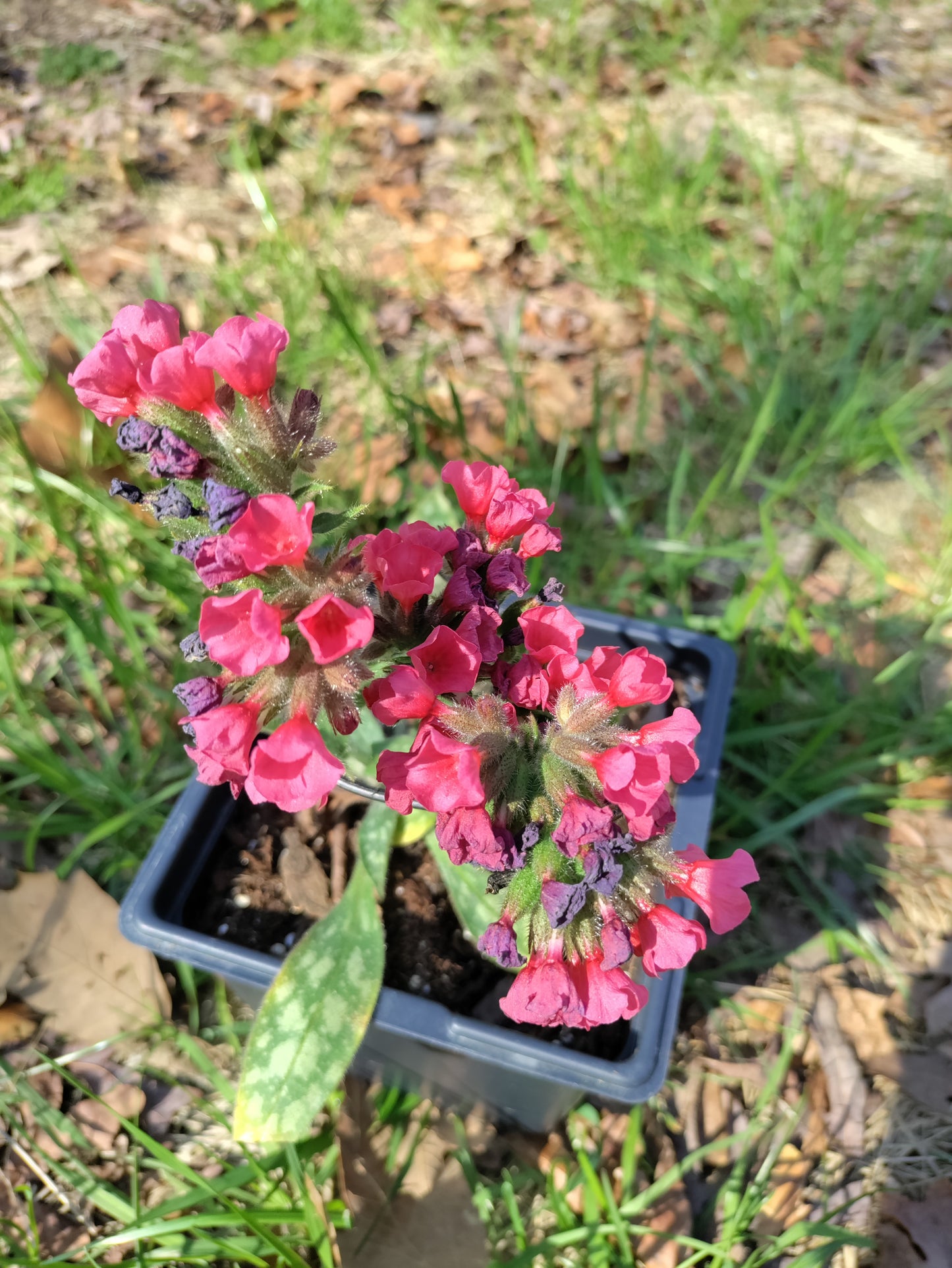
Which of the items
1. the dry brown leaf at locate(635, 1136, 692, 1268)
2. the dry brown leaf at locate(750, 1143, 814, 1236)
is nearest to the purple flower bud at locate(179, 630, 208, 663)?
the dry brown leaf at locate(635, 1136, 692, 1268)

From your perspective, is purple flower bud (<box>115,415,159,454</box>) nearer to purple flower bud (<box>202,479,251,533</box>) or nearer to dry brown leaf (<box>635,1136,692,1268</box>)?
purple flower bud (<box>202,479,251,533</box>)

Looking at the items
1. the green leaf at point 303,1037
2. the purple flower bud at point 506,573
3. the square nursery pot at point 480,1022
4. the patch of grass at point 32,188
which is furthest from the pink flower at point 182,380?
the patch of grass at point 32,188

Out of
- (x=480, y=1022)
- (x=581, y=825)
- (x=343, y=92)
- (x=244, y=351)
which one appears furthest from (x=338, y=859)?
(x=343, y=92)

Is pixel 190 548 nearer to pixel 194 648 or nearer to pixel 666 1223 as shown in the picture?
pixel 194 648

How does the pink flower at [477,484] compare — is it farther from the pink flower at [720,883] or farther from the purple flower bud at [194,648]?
the pink flower at [720,883]

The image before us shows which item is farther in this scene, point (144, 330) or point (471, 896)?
point (471, 896)
